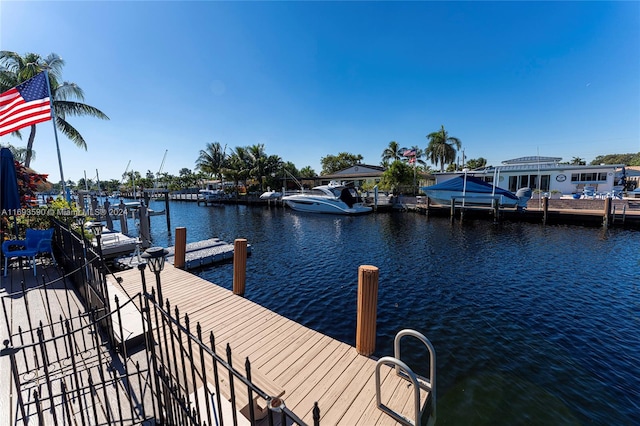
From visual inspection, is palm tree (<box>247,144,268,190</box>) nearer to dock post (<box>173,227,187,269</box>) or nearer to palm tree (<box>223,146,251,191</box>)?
palm tree (<box>223,146,251,191</box>)

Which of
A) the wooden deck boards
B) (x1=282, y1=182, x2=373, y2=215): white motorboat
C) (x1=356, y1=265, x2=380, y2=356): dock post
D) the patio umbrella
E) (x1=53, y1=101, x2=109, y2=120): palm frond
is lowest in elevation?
the wooden deck boards

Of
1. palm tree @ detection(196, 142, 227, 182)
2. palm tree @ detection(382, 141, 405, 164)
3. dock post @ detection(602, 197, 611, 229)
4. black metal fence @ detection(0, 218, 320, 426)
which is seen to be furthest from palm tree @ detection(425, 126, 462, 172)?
black metal fence @ detection(0, 218, 320, 426)

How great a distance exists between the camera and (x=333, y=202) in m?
27.8

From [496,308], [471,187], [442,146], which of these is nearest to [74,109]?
[496,308]

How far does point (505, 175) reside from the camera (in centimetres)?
3228

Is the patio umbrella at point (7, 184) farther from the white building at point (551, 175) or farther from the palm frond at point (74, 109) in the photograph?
the white building at point (551, 175)

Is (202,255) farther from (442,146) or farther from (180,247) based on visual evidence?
(442,146)

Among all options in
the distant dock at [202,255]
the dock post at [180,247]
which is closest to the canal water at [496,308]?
the distant dock at [202,255]

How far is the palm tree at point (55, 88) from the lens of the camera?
14.9 metres

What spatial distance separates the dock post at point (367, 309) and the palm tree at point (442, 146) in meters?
43.3

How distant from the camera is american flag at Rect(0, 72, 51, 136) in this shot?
7051 millimetres

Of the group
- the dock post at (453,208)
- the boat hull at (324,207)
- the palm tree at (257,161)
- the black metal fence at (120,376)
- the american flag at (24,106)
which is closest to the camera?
the black metal fence at (120,376)

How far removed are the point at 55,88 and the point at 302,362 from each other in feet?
70.5

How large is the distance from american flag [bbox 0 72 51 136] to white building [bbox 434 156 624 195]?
33551 millimetres
